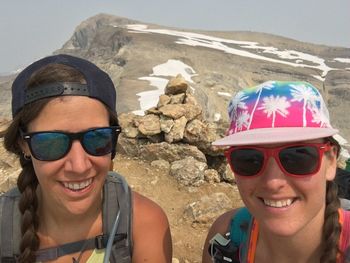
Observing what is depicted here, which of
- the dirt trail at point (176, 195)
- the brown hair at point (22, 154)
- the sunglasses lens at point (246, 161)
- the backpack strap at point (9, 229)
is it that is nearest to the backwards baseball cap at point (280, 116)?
the sunglasses lens at point (246, 161)

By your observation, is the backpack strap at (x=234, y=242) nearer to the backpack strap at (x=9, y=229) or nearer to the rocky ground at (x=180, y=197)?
the backpack strap at (x=9, y=229)

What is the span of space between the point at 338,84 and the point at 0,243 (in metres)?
75.6

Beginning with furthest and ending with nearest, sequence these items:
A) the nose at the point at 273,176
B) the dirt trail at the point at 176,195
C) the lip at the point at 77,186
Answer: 1. the dirt trail at the point at 176,195
2. the lip at the point at 77,186
3. the nose at the point at 273,176

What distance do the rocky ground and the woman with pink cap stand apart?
14.8ft

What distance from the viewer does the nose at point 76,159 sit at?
2941mm

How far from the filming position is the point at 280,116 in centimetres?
239

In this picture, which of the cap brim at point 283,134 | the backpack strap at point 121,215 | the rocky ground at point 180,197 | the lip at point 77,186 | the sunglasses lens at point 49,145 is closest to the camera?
the cap brim at point 283,134

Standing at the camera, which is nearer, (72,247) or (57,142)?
(57,142)

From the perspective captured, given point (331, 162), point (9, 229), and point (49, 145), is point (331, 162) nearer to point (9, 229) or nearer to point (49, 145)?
point (49, 145)

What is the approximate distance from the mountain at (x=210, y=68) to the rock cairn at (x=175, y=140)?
18509 mm

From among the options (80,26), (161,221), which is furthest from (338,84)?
(80,26)

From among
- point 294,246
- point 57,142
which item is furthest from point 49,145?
point 294,246

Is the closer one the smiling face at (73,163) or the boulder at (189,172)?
the smiling face at (73,163)

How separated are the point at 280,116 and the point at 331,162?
543 millimetres
